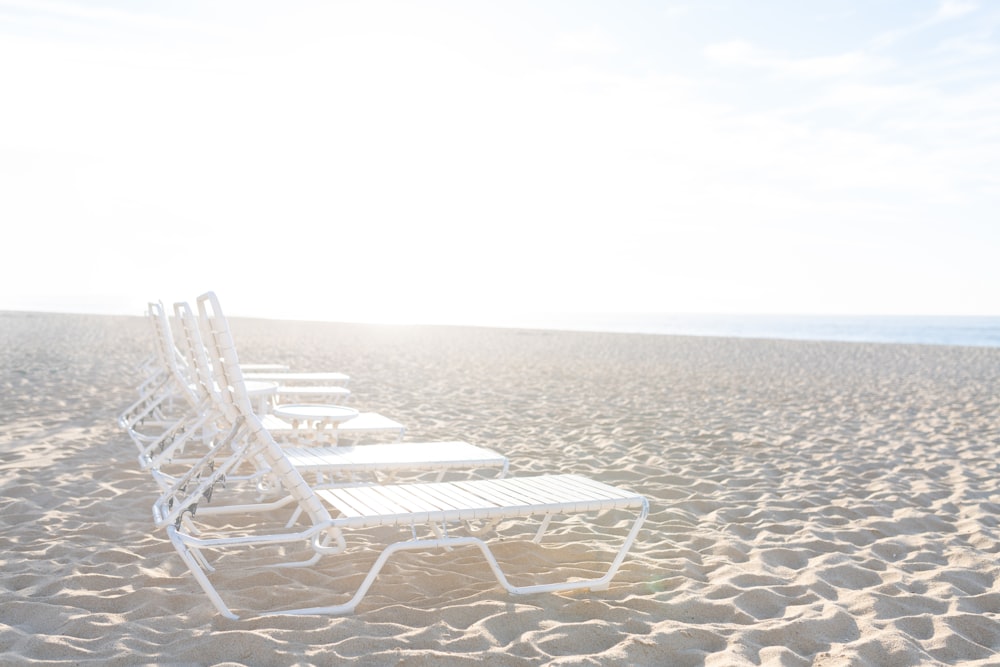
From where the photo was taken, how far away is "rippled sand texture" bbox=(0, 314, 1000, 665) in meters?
2.68

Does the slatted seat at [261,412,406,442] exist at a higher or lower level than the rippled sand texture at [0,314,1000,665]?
higher

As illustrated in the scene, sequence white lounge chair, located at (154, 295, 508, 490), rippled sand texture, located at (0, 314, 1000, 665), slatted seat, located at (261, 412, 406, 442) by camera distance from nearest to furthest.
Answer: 1. rippled sand texture, located at (0, 314, 1000, 665)
2. white lounge chair, located at (154, 295, 508, 490)
3. slatted seat, located at (261, 412, 406, 442)

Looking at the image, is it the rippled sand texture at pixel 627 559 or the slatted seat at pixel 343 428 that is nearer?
the rippled sand texture at pixel 627 559

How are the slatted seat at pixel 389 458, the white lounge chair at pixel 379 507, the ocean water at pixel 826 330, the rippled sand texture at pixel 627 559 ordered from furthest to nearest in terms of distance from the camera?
the ocean water at pixel 826 330, the slatted seat at pixel 389 458, the white lounge chair at pixel 379 507, the rippled sand texture at pixel 627 559

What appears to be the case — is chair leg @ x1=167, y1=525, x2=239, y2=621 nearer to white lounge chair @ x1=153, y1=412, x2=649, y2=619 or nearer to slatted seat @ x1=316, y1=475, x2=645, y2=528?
white lounge chair @ x1=153, y1=412, x2=649, y2=619

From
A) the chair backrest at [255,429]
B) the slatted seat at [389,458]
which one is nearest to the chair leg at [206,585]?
the chair backrest at [255,429]

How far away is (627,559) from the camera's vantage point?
3.67m

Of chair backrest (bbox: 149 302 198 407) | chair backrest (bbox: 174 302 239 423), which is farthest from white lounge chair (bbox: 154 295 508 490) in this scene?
chair backrest (bbox: 149 302 198 407)

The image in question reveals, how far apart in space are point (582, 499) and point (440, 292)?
153854 mm

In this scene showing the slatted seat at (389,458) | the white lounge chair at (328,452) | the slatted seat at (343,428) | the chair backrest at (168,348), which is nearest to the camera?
the white lounge chair at (328,452)

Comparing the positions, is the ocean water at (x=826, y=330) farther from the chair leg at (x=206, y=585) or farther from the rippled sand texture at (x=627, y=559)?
the chair leg at (x=206, y=585)

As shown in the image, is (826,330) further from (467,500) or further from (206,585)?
(206,585)

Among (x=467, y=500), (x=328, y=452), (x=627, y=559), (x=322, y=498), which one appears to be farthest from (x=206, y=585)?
(x=627, y=559)

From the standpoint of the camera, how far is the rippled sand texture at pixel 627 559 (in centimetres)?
268
